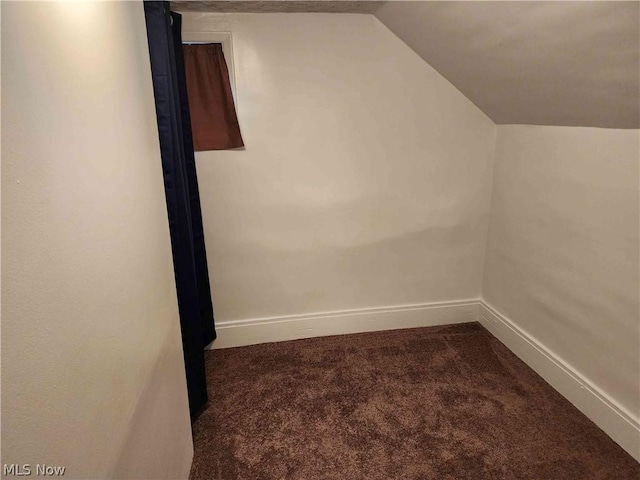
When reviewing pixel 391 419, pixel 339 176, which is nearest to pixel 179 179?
pixel 339 176

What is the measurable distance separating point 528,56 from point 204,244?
1830mm

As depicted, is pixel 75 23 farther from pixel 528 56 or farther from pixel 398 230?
pixel 398 230

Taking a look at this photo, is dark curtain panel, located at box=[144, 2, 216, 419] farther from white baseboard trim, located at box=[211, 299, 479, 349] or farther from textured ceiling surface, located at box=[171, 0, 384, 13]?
white baseboard trim, located at box=[211, 299, 479, 349]

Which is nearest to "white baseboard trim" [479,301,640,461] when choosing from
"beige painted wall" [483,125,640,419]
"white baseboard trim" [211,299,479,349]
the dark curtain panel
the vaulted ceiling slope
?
"beige painted wall" [483,125,640,419]

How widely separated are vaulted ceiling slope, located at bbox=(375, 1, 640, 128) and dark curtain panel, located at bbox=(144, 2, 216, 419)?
1.12 metres

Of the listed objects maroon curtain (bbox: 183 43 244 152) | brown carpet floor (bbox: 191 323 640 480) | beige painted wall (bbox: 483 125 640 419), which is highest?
maroon curtain (bbox: 183 43 244 152)

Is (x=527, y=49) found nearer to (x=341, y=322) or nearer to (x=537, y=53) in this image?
(x=537, y=53)

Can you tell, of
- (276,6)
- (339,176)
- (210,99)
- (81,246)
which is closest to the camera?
(81,246)

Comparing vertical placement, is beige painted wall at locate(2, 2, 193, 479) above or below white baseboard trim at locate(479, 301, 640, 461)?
above

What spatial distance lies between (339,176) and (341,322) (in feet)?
3.27

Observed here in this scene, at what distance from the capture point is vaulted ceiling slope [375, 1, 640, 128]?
126 centimetres

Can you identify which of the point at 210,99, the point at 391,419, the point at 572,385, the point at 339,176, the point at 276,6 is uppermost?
the point at 276,6

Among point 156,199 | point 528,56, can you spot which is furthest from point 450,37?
point 156,199

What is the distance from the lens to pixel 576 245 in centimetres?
195
